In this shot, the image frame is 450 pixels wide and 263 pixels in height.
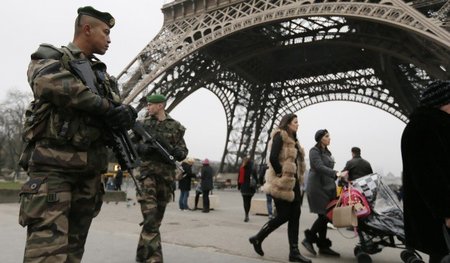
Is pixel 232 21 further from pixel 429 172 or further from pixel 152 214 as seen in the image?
pixel 429 172

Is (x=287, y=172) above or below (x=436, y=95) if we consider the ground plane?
below

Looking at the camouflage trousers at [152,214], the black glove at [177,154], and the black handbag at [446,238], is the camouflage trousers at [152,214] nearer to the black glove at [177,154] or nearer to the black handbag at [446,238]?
the black glove at [177,154]

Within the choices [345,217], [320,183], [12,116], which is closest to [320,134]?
[320,183]

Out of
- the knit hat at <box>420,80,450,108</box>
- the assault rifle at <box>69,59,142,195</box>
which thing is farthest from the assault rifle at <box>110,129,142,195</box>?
the knit hat at <box>420,80,450,108</box>

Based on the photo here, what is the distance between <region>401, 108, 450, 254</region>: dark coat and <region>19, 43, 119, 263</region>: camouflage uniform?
6.09ft

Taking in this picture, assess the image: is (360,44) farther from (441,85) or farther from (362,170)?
(441,85)

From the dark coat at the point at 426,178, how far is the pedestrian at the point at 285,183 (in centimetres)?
214

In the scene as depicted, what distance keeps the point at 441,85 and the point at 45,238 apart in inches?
99.9

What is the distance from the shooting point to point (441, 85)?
107 inches

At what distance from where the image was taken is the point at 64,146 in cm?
233

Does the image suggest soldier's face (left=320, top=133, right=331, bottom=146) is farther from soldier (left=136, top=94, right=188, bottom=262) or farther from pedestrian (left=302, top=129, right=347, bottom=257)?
soldier (left=136, top=94, right=188, bottom=262)

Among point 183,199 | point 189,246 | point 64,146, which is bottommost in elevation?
point 189,246

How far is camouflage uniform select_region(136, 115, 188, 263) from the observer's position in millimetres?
4102

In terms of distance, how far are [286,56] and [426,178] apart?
30.3 m
